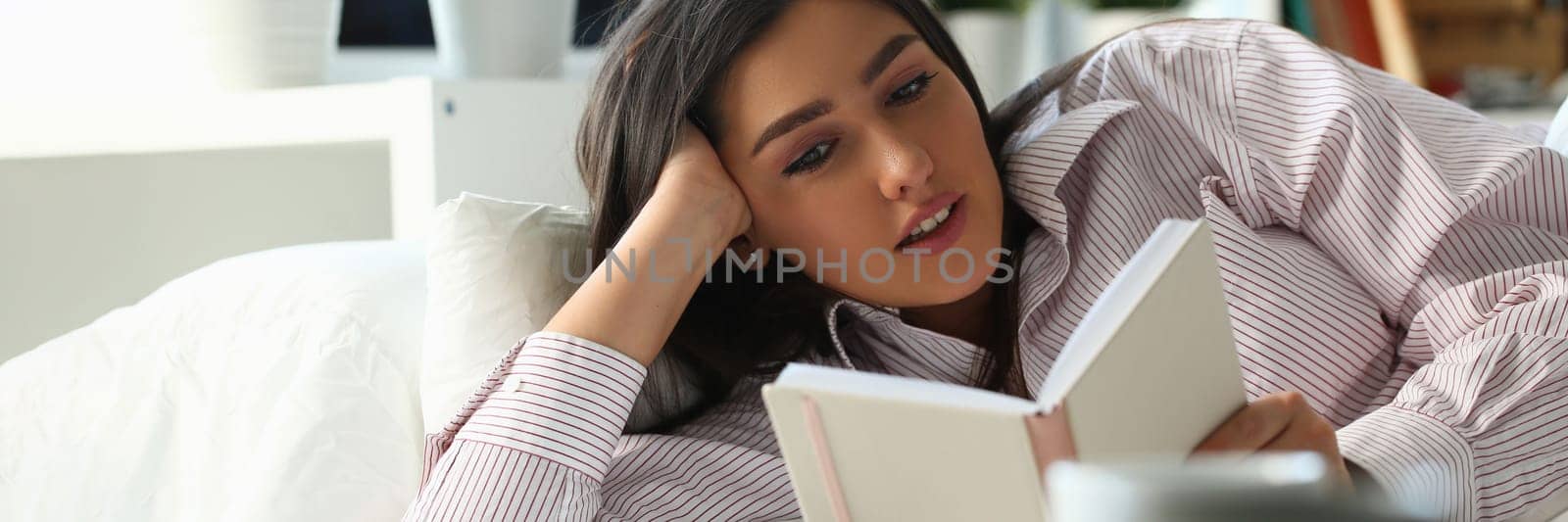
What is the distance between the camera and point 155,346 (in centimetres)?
117

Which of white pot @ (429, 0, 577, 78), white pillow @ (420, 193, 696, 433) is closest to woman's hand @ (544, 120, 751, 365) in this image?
white pillow @ (420, 193, 696, 433)

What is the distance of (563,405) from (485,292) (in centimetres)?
21

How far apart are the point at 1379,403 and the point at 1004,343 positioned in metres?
0.29

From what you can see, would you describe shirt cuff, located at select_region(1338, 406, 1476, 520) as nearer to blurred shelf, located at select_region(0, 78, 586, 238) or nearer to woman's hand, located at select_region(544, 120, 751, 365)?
woman's hand, located at select_region(544, 120, 751, 365)

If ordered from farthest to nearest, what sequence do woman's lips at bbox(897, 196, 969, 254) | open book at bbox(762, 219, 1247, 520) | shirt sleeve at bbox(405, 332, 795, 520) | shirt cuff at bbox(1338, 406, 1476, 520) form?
woman's lips at bbox(897, 196, 969, 254) → shirt sleeve at bbox(405, 332, 795, 520) → shirt cuff at bbox(1338, 406, 1476, 520) → open book at bbox(762, 219, 1247, 520)

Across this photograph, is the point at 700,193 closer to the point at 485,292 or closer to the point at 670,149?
the point at 670,149

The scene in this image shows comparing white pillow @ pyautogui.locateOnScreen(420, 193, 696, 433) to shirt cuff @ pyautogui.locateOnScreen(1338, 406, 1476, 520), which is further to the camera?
white pillow @ pyautogui.locateOnScreen(420, 193, 696, 433)

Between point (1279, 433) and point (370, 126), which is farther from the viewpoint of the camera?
point (370, 126)

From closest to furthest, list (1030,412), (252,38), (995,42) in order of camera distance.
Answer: (1030,412), (252,38), (995,42)

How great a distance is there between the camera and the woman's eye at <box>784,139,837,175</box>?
1050mm

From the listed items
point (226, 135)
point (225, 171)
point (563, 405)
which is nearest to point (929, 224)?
point (563, 405)

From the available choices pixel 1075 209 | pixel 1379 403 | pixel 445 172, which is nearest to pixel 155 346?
pixel 445 172

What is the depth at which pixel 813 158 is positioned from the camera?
1.05m

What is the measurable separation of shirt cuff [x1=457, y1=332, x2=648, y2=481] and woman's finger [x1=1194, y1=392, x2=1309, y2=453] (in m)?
0.42
